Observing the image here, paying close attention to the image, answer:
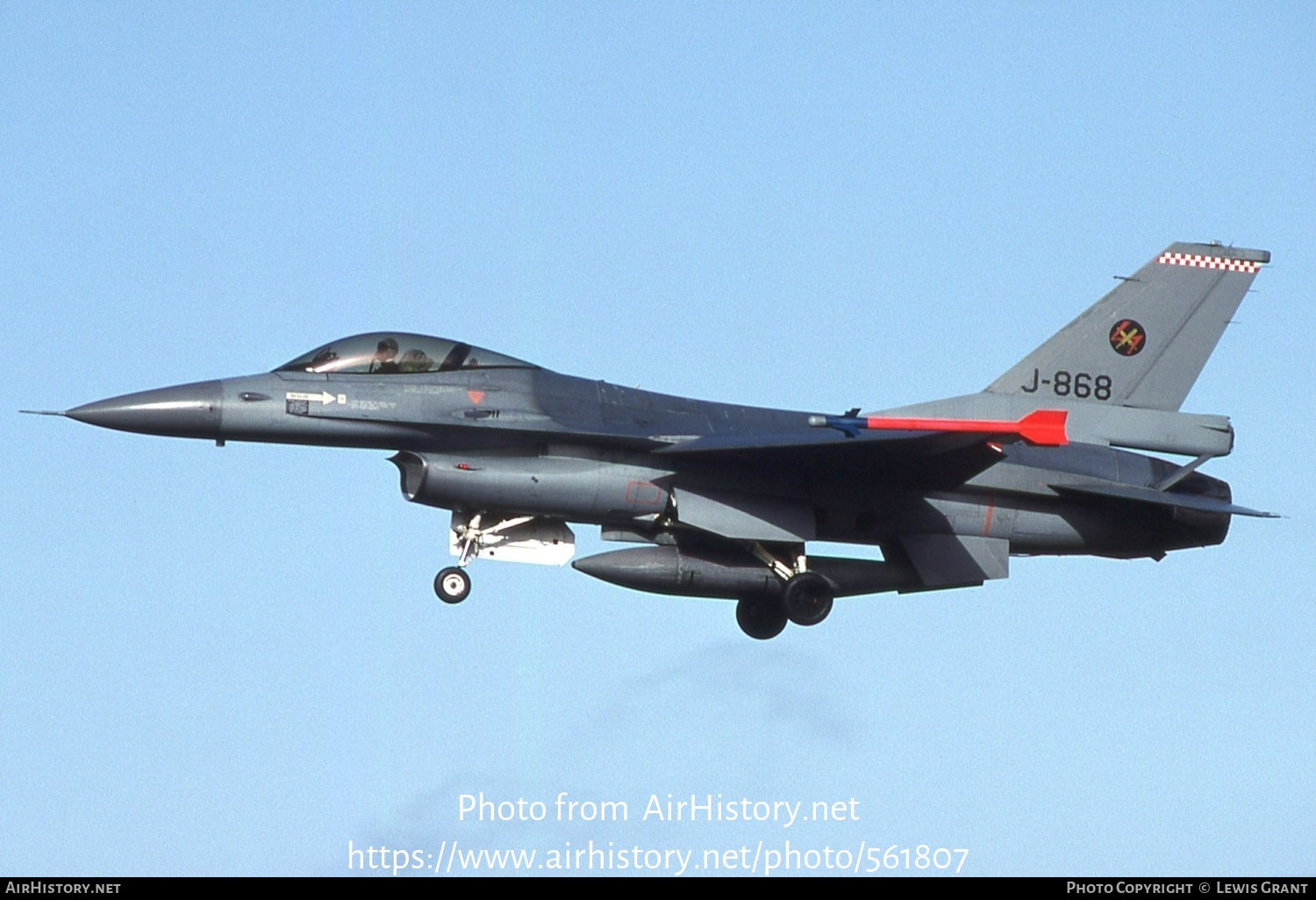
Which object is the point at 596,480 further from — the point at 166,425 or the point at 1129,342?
the point at 1129,342

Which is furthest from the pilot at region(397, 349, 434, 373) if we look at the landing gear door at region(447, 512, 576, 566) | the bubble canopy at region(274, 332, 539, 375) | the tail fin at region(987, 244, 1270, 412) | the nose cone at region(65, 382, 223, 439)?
the tail fin at region(987, 244, 1270, 412)

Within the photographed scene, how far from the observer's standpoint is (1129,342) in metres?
23.6

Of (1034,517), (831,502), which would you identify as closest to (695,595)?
(831,502)

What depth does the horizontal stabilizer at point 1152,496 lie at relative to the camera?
2245 centimetres

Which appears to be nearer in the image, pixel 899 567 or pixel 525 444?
pixel 525 444

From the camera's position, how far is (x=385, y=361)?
829 inches

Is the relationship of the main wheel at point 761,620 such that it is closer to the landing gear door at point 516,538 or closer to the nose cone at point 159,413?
the landing gear door at point 516,538

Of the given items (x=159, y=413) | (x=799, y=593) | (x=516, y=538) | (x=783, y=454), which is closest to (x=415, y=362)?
(x=516, y=538)

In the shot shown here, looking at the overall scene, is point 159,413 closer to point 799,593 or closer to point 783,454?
point 783,454

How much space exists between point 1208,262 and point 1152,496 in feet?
10.7
